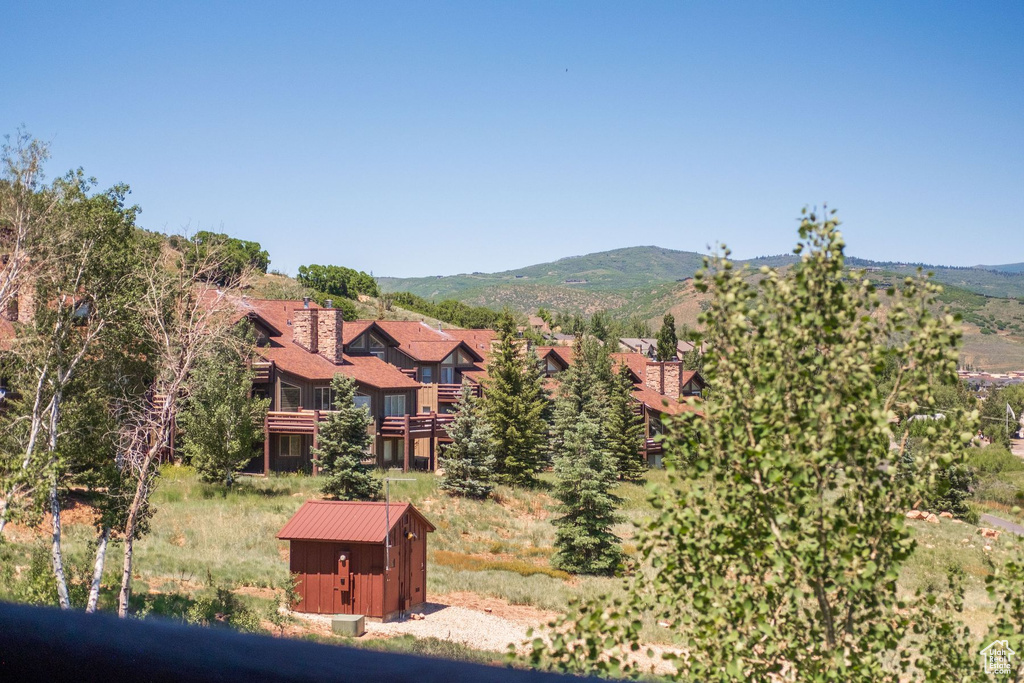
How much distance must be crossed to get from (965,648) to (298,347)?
40.6m

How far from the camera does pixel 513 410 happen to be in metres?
45.5

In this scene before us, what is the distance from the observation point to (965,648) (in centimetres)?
676

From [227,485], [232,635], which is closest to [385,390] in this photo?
[227,485]

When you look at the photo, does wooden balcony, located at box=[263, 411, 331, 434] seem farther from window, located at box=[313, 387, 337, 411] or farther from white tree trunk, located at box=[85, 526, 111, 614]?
white tree trunk, located at box=[85, 526, 111, 614]

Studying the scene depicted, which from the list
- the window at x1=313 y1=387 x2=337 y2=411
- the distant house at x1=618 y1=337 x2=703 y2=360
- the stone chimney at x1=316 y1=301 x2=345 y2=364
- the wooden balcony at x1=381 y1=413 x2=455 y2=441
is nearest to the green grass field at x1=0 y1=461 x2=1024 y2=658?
the wooden balcony at x1=381 y1=413 x2=455 y2=441

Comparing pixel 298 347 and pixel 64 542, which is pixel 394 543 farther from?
pixel 298 347

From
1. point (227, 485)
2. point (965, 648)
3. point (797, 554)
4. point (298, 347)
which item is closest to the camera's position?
point (797, 554)

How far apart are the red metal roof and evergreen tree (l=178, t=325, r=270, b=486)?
11531mm

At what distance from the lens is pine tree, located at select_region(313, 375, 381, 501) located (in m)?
34.8

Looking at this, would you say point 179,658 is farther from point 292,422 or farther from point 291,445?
point 291,445

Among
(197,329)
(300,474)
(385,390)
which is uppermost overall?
(197,329)

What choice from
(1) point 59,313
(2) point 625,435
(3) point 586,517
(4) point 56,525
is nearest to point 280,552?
(4) point 56,525

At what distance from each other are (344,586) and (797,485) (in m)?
18.9

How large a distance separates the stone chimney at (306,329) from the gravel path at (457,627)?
78.7 ft
